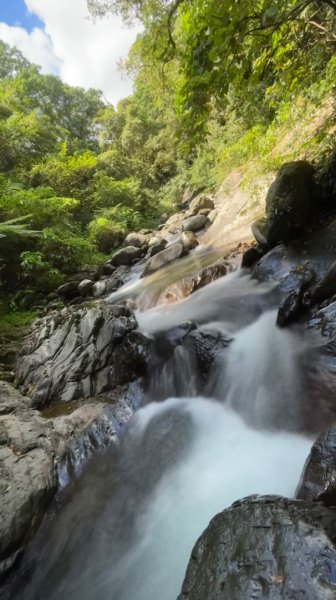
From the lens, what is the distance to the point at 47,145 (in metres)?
17.1

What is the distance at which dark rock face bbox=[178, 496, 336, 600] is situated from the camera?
1239 millimetres

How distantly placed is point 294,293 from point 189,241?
6.38 metres

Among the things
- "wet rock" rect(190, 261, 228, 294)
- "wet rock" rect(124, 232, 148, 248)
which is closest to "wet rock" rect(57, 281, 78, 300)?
"wet rock" rect(190, 261, 228, 294)

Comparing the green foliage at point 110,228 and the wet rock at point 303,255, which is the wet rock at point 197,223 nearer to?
the green foliage at point 110,228

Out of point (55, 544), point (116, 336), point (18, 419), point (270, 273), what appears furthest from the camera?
point (270, 273)

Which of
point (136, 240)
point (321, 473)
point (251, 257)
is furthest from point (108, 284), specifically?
point (321, 473)

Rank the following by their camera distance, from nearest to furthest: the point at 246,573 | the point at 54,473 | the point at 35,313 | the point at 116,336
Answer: the point at 246,573 → the point at 54,473 → the point at 116,336 → the point at 35,313

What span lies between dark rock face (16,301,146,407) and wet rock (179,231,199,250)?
540cm

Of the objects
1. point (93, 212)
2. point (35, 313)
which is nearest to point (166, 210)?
point (93, 212)

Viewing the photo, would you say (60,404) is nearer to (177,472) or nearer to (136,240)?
(177,472)

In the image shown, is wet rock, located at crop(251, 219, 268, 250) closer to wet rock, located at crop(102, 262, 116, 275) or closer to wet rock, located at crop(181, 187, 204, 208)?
wet rock, located at crop(102, 262, 116, 275)

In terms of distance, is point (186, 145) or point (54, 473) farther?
point (54, 473)

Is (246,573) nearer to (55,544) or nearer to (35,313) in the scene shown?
(55,544)

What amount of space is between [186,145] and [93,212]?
45.8 feet
